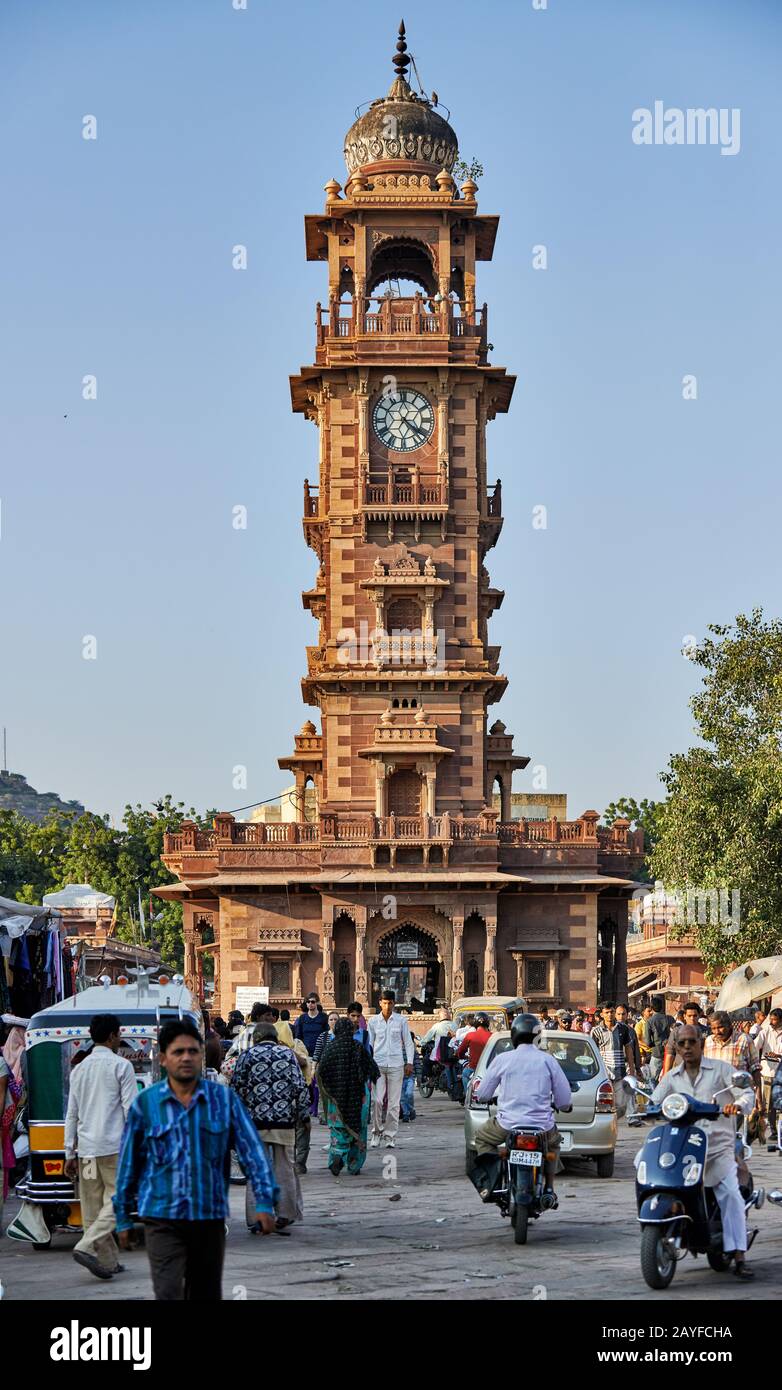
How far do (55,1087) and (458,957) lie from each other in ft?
126

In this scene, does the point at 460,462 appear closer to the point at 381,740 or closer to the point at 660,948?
the point at 381,740

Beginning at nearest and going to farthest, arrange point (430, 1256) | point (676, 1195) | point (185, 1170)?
1. point (185, 1170)
2. point (676, 1195)
3. point (430, 1256)

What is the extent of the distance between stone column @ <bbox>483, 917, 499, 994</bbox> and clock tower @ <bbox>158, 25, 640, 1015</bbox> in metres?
0.06

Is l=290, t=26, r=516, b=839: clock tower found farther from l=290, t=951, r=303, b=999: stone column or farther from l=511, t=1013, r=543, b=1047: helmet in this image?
l=511, t=1013, r=543, b=1047: helmet

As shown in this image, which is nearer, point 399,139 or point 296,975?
point 296,975

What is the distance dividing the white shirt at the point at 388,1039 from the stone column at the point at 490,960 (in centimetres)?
2814

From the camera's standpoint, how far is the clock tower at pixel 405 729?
54.0 m

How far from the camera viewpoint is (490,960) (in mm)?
53688

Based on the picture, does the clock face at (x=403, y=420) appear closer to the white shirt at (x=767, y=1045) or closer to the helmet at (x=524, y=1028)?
the white shirt at (x=767, y=1045)

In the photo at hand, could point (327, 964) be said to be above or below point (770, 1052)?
above

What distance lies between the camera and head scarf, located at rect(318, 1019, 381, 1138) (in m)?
21.1

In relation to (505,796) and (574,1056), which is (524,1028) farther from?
(505,796)

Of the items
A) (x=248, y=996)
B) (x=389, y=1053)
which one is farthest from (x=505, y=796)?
(x=389, y=1053)

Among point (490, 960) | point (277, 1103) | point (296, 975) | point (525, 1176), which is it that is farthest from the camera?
point (296, 975)
